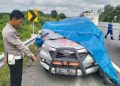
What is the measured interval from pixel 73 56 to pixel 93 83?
3.35 feet

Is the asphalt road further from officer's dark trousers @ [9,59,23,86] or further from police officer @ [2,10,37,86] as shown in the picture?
police officer @ [2,10,37,86]

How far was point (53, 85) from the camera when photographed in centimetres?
864

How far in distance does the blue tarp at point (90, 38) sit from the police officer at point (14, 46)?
10.3ft

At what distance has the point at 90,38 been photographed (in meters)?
10.9

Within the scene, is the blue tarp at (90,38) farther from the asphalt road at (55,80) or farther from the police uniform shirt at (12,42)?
the police uniform shirt at (12,42)

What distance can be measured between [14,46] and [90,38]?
4731mm

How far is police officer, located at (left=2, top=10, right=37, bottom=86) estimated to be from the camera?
6469 mm

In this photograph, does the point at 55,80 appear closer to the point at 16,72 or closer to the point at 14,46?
the point at 16,72

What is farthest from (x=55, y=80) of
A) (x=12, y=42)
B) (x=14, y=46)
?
(x=12, y=42)

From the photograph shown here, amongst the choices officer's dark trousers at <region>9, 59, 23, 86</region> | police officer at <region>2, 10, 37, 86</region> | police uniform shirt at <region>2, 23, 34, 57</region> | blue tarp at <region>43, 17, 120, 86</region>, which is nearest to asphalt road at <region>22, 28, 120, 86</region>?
blue tarp at <region>43, 17, 120, 86</region>

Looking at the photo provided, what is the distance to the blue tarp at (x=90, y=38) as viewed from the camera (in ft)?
30.9

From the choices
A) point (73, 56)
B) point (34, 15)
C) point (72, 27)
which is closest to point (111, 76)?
point (73, 56)

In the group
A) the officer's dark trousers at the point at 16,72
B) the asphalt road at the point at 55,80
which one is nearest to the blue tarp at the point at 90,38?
the asphalt road at the point at 55,80

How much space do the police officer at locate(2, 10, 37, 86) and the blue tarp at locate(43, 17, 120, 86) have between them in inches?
124
